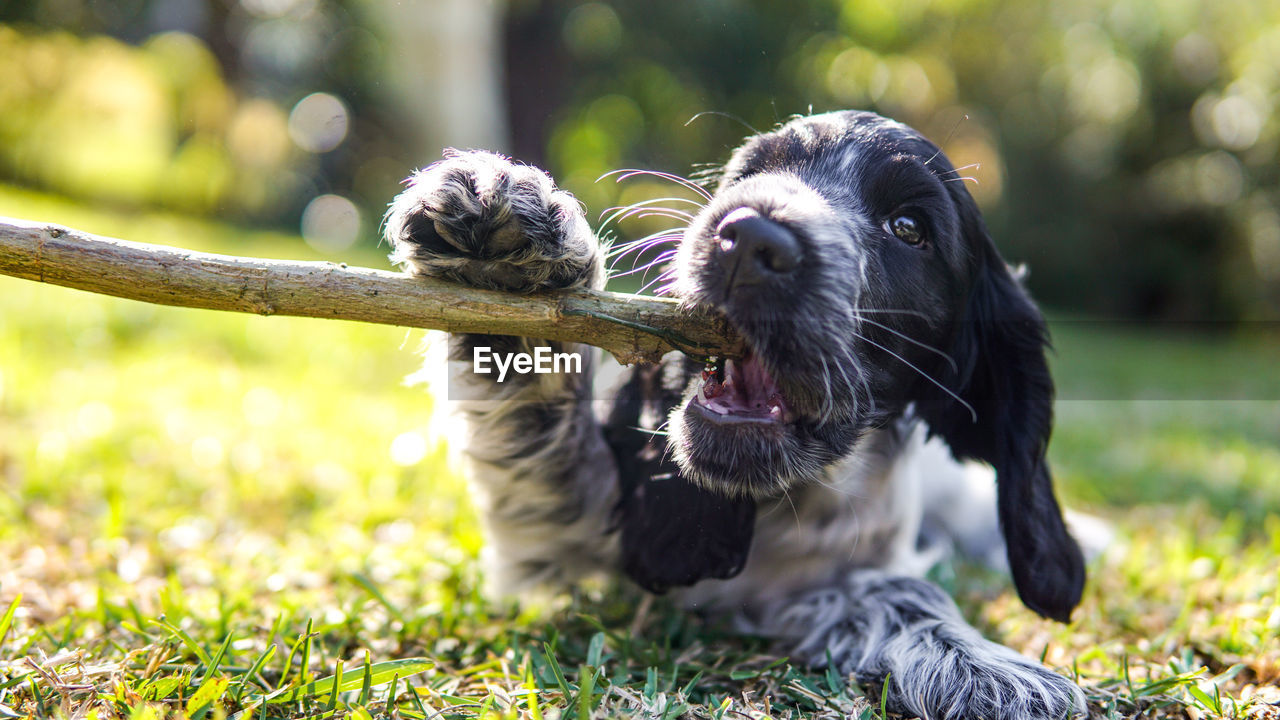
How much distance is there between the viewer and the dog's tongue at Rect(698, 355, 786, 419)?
1.99m

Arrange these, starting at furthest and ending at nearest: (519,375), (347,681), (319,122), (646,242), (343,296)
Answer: (319,122) < (519,375) < (646,242) < (347,681) < (343,296)

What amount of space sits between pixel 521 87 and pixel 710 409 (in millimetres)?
1852

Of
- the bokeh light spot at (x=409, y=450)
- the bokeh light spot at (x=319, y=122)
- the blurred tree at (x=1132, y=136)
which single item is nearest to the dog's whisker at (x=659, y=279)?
the bokeh light spot at (x=319, y=122)

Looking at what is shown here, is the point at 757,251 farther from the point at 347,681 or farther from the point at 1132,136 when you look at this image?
the point at 1132,136

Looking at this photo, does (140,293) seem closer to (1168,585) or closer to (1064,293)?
(1168,585)

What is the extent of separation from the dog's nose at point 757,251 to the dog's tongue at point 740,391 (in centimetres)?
25

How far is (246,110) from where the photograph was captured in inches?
170

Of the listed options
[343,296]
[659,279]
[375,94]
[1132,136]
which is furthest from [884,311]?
[1132,136]

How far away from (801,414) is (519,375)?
756 millimetres

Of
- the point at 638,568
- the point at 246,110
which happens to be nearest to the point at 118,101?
the point at 246,110

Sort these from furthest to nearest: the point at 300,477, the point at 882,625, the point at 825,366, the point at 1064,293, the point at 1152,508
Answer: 1. the point at 1064,293
2. the point at 1152,508
3. the point at 300,477
4. the point at 882,625
5. the point at 825,366

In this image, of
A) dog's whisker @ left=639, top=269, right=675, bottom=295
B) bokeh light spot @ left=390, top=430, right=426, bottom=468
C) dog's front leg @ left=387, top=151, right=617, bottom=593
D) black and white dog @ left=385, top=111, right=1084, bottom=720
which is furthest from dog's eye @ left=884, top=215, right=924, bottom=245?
bokeh light spot @ left=390, top=430, right=426, bottom=468

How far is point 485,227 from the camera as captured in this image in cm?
181

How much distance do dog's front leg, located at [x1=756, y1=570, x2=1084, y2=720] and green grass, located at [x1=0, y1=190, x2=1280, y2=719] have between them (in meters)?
0.11
